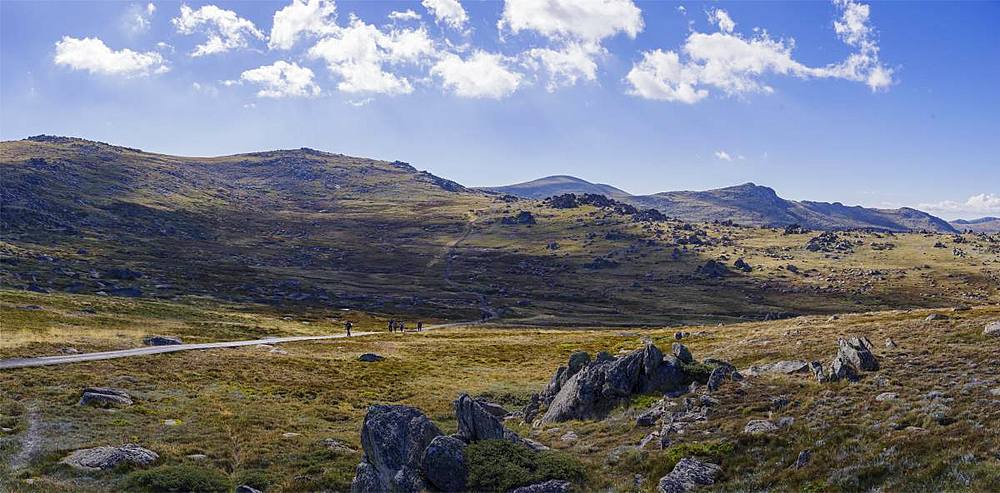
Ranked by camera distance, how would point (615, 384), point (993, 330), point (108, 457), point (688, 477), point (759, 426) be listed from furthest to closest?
1. point (993, 330)
2. point (615, 384)
3. point (108, 457)
4. point (759, 426)
5. point (688, 477)

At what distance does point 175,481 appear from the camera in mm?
24938

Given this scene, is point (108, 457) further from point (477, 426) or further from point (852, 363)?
point (852, 363)

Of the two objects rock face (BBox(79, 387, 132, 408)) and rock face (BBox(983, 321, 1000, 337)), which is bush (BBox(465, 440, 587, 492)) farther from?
rock face (BBox(983, 321, 1000, 337))

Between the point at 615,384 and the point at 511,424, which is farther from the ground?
the point at 615,384

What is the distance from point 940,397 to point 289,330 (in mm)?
101632

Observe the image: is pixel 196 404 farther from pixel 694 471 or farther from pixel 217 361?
pixel 694 471

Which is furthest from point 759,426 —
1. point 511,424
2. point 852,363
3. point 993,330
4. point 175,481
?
point 175,481

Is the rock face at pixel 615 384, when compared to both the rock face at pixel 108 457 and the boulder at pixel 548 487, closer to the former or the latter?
the boulder at pixel 548 487

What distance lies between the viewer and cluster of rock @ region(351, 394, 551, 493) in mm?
23188

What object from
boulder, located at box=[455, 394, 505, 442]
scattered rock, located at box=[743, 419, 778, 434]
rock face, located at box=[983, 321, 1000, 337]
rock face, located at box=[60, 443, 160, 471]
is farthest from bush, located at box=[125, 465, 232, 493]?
rock face, located at box=[983, 321, 1000, 337]

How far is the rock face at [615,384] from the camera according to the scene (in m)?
35.1

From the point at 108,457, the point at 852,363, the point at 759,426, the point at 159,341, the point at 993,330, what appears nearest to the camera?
the point at 759,426

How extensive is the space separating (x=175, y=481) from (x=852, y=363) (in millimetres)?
36900

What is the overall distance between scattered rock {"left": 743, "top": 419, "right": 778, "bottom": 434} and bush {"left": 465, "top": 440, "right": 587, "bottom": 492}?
815 centimetres
